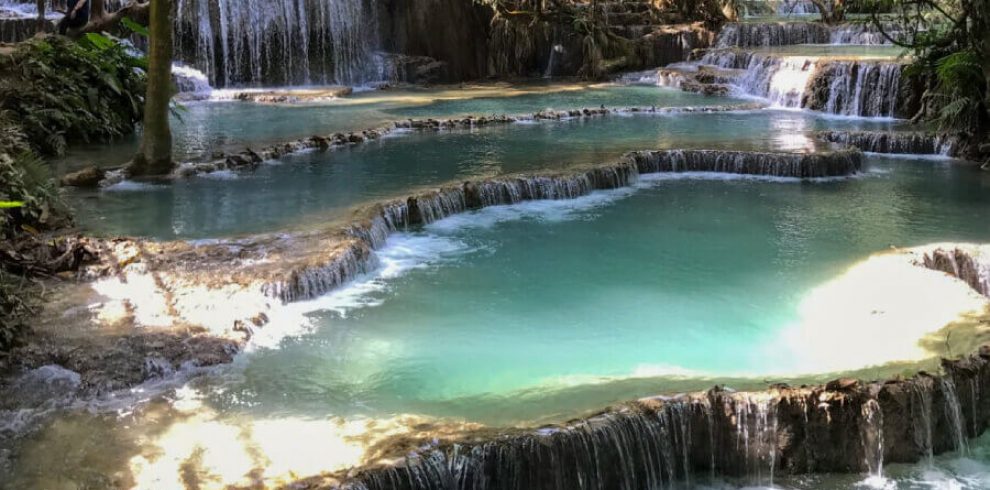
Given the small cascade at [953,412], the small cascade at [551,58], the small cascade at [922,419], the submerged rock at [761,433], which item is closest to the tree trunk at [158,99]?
the submerged rock at [761,433]

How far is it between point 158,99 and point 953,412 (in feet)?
30.1

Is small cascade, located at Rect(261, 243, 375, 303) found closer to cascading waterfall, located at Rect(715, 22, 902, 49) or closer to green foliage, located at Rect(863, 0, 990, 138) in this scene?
green foliage, located at Rect(863, 0, 990, 138)

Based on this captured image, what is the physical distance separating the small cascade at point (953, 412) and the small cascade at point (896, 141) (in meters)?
9.49

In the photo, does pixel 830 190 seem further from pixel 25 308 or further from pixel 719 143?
pixel 25 308

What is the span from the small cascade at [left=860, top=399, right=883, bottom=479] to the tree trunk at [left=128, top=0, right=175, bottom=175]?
860 centimetres

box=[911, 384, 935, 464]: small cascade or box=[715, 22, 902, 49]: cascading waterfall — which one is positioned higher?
box=[715, 22, 902, 49]: cascading waterfall

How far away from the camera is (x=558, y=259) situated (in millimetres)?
9297

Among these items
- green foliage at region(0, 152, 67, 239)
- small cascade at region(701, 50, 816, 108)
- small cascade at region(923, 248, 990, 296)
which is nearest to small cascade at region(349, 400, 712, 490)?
small cascade at region(923, 248, 990, 296)

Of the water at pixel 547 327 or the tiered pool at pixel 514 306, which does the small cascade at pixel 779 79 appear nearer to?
the tiered pool at pixel 514 306

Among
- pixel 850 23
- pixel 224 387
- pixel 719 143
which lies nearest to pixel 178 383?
pixel 224 387

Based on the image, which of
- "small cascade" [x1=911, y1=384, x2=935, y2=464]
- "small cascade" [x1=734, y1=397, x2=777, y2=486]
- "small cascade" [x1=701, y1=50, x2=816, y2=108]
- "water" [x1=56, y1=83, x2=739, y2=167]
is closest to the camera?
"small cascade" [x1=734, y1=397, x2=777, y2=486]

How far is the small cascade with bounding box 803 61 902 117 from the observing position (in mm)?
17781

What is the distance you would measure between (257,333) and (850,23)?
79.3 feet

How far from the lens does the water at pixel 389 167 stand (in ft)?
32.0
